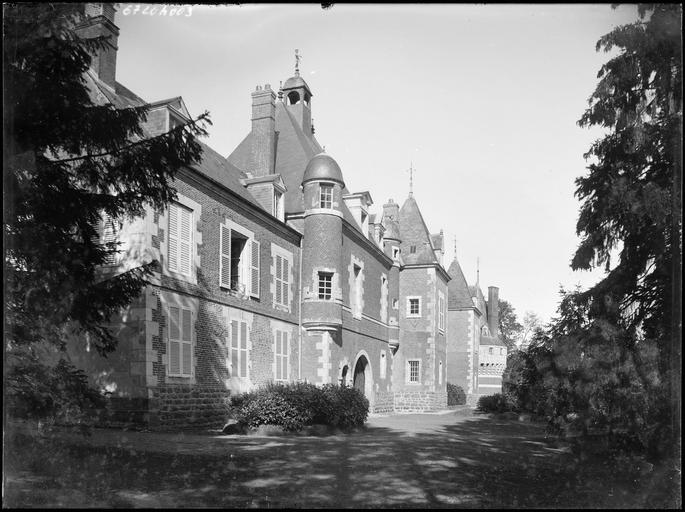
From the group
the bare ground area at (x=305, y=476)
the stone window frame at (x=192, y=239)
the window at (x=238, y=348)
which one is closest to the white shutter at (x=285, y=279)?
the window at (x=238, y=348)

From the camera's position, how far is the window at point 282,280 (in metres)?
20.8

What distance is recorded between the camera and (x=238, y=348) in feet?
59.0

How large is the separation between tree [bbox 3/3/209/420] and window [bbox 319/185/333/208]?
14.6m

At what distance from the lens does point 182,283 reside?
1547 cm

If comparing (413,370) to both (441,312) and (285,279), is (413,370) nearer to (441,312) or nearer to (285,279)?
(441,312)

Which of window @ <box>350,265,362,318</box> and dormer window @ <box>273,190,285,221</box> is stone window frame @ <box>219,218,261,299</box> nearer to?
dormer window @ <box>273,190,285,221</box>

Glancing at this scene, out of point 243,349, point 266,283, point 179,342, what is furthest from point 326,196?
point 179,342

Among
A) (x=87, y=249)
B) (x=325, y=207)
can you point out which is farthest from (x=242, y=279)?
(x=87, y=249)

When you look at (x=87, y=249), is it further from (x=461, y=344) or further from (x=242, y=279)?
(x=461, y=344)

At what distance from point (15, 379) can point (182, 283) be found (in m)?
8.43

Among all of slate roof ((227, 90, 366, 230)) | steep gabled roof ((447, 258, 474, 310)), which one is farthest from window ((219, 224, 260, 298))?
steep gabled roof ((447, 258, 474, 310))

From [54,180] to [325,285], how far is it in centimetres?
1549

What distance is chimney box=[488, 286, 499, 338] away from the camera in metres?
54.6

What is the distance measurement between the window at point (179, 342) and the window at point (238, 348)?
2192 mm
